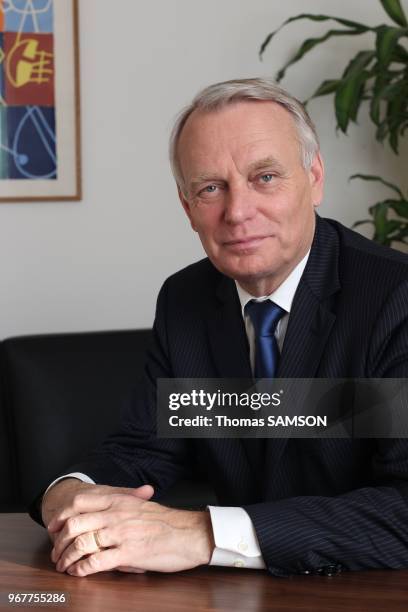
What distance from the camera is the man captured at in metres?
1.38

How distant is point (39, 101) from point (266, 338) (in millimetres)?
1920

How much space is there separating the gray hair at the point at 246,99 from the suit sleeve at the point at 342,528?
23.1 inches

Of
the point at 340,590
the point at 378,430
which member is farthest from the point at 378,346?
the point at 340,590

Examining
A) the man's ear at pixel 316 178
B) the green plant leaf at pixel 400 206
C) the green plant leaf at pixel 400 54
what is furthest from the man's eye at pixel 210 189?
the green plant leaf at pixel 400 54

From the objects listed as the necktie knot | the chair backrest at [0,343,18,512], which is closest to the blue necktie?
the necktie knot

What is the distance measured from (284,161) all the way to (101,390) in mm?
1459

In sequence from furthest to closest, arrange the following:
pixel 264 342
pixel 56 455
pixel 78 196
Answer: pixel 78 196 < pixel 56 455 < pixel 264 342

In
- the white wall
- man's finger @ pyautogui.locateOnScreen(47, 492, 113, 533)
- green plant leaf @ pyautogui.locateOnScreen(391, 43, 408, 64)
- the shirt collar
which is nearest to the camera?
man's finger @ pyautogui.locateOnScreen(47, 492, 113, 533)

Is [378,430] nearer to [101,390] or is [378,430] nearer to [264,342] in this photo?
[264,342]

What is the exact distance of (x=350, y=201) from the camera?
3.80 metres

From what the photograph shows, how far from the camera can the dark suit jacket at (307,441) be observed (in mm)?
1398

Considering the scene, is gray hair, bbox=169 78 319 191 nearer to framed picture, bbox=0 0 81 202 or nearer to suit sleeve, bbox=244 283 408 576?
suit sleeve, bbox=244 283 408 576

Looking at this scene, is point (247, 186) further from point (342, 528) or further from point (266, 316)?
point (342, 528)

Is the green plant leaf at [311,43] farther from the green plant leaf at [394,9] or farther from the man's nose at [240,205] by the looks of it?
the man's nose at [240,205]
